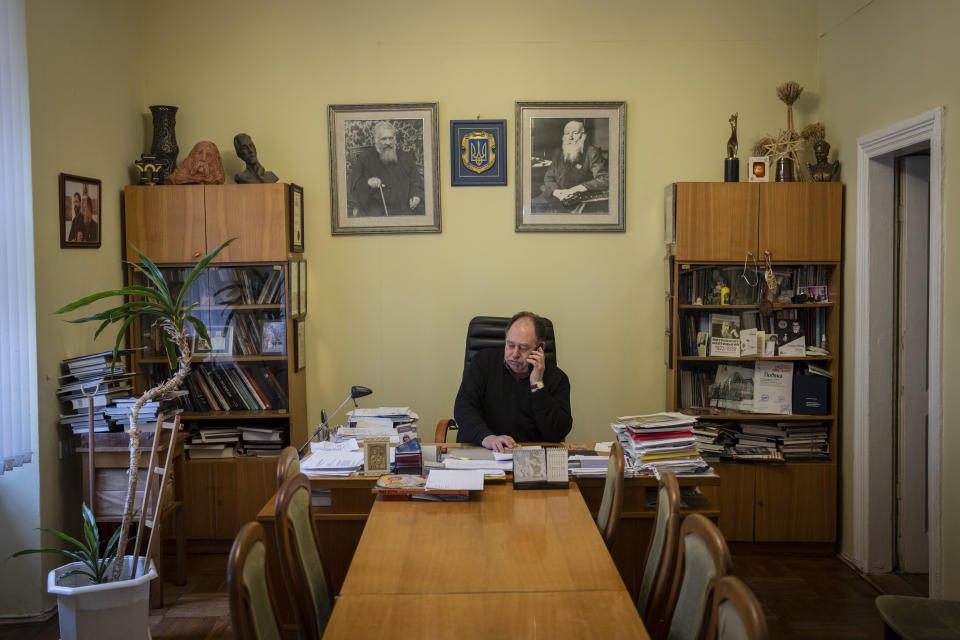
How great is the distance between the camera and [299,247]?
4641 mm

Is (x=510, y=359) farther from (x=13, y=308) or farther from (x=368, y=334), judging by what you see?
(x=13, y=308)

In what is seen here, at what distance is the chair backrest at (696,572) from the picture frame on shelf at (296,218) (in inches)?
122

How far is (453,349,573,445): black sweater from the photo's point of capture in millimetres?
3811

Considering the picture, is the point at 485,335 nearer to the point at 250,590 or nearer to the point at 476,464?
the point at 476,464

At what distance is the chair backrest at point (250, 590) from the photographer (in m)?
1.64

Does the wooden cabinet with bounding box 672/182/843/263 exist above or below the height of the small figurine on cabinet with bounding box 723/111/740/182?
below

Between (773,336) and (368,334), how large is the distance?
241cm

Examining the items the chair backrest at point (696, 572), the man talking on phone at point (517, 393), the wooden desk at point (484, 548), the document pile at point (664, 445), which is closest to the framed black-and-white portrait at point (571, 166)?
the man talking on phone at point (517, 393)

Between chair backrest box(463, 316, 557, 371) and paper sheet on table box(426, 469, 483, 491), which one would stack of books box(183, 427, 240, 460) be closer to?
chair backrest box(463, 316, 557, 371)

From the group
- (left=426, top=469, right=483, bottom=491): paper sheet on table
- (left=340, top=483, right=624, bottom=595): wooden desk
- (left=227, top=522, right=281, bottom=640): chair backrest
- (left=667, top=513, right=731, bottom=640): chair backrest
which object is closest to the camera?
(left=227, top=522, right=281, bottom=640): chair backrest

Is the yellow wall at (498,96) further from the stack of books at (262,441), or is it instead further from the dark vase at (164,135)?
the stack of books at (262,441)

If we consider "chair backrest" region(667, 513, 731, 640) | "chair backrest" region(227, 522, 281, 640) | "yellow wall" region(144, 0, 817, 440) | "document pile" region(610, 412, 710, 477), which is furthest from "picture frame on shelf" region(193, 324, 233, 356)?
"chair backrest" region(667, 513, 731, 640)

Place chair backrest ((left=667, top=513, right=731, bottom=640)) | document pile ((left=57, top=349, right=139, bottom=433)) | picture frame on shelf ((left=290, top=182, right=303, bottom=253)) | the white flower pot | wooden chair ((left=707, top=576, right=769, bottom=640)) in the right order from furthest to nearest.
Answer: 1. picture frame on shelf ((left=290, top=182, right=303, bottom=253))
2. document pile ((left=57, top=349, right=139, bottom=433))
3. the white flower pot
4. chair backrest ((left=667, top=513, right=731, bottom=640))
5. wooden chair ((left=707, top=576, right=769, bottom=640))

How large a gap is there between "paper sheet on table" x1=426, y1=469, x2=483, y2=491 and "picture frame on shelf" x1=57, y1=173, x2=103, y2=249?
2.29 metres
